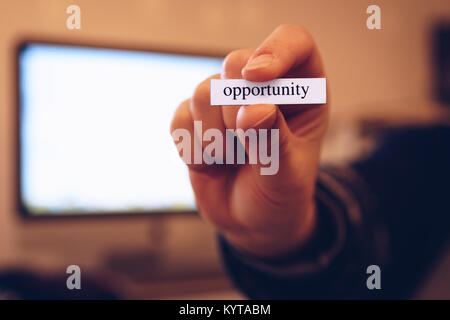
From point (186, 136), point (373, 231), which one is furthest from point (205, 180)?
point (373, 231)

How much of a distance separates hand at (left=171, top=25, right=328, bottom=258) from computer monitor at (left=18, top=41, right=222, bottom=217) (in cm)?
28

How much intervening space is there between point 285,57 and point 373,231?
0.23 meters

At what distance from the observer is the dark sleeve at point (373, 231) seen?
1.12ft

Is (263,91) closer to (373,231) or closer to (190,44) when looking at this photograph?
(373,231)

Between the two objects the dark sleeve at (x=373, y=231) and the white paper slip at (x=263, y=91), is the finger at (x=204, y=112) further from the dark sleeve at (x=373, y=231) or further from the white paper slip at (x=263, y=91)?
the dark sleeve at (x=373, y=231)

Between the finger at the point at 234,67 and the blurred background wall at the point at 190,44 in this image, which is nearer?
the finger at the point at 234,67

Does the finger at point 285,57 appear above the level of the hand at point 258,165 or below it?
above

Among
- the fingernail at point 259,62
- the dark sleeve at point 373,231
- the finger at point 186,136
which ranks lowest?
the dark sleeve at point 373,231

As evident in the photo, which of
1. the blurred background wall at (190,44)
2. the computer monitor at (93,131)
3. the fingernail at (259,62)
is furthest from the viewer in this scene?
the computer monitor at (93,131)

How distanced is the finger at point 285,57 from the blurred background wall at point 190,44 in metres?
0.05

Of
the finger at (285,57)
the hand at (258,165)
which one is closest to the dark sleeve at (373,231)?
the hand at (258,165)

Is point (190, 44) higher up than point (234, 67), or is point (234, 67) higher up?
point (190, 44)

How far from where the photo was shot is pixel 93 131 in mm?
564

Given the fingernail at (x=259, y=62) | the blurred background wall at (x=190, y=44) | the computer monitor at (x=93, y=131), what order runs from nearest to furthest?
the fingernail at (x=259, y=62)
the blurred background wall at (x=190, y=44)
the computer monitor at (x=93, y=131)
